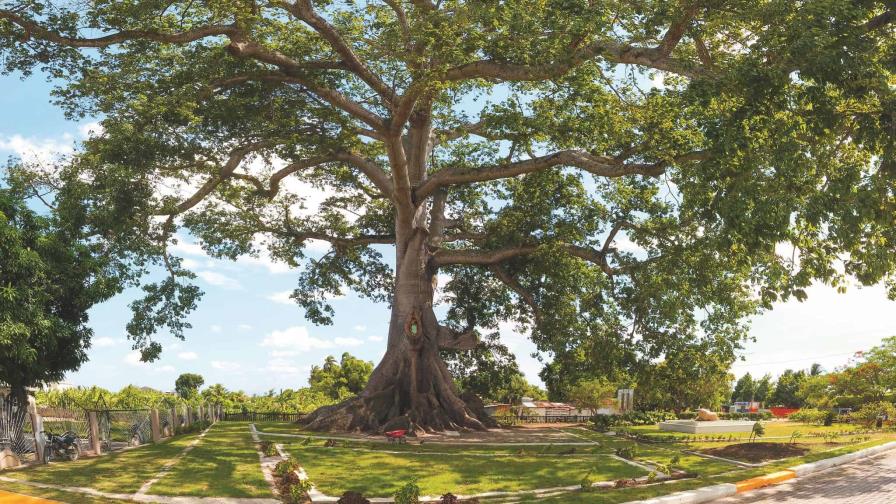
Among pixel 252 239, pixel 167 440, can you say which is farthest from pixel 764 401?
pixel 167 440

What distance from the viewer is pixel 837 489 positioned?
1242 cm

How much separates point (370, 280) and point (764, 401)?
6228 centimetres

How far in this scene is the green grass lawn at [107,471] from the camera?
39.3 ft

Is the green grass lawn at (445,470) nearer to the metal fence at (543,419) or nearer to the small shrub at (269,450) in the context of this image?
the small shrub at (269,450)

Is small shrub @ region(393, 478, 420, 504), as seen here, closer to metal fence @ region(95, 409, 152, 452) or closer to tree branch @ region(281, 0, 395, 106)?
metal fence @ region(95, 409, 152, 452)

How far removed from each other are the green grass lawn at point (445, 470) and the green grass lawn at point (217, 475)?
3.52 feet

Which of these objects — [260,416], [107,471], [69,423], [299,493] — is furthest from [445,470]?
[260,416]

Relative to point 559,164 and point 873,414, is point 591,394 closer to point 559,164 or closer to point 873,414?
point 873,414

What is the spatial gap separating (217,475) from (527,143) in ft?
43.3

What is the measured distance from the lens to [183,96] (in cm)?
1809

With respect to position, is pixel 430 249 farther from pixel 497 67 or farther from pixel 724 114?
pixel 724 114

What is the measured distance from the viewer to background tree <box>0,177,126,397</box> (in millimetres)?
14797

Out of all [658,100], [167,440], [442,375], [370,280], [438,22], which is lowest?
[167,440]

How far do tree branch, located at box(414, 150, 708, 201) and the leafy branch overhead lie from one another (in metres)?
0.07
